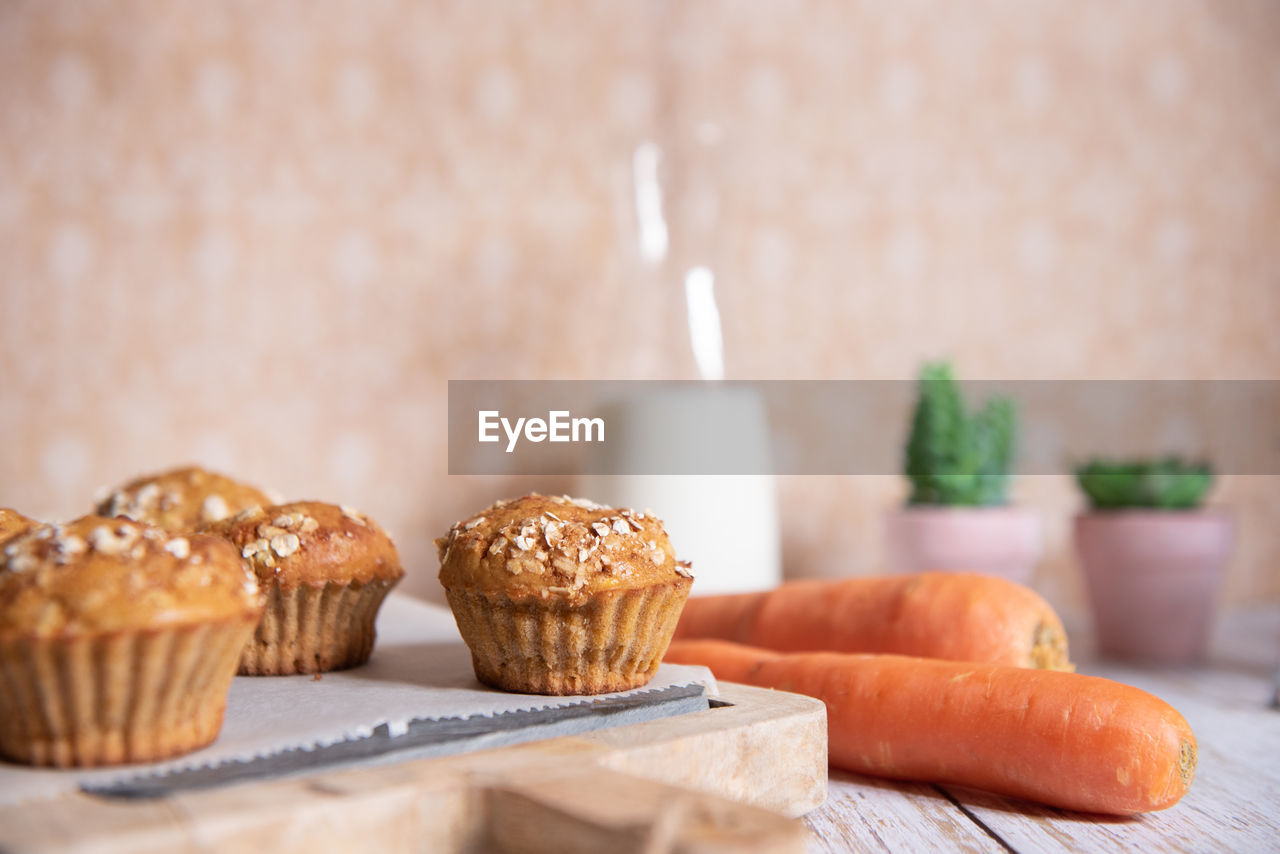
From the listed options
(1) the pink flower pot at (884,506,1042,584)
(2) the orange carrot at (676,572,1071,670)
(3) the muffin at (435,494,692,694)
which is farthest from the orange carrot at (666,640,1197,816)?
(1) the pink flower pot at (884,506,1042,584)

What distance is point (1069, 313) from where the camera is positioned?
9.76 feet

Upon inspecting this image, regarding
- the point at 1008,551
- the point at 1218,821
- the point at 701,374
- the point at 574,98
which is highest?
the point at 574,98

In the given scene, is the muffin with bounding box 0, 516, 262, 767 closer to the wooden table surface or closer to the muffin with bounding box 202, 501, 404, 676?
the muffin with bounding box 202, 501, 404, 676

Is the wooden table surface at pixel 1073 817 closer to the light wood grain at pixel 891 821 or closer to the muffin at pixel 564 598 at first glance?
the light wood grain at pixel 891 821

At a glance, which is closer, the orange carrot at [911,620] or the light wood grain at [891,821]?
the light wood grain at [891,821]

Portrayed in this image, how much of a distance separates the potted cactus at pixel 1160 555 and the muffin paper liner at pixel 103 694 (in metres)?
1.92

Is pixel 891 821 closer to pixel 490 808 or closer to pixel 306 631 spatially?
pixel 490 808

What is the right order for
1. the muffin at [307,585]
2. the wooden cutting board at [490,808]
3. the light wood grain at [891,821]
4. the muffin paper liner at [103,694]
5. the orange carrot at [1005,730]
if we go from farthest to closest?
the muffin at [307,585] < the orange carrot at [1005,730] < the light wood grain at [891,821] < the muffin paper liner at [103,694] < the wooden cutting board at [490,808]

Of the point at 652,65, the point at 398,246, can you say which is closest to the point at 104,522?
the point at 398,246

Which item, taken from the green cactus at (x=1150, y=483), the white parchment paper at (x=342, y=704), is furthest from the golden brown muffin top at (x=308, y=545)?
the green cactus at (x=1150, y=483)

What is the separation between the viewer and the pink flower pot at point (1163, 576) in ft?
7.25

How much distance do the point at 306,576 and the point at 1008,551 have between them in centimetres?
152

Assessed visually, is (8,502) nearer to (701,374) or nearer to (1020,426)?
(701,374)

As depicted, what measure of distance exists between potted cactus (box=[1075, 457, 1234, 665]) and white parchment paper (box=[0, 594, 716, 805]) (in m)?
1.33
